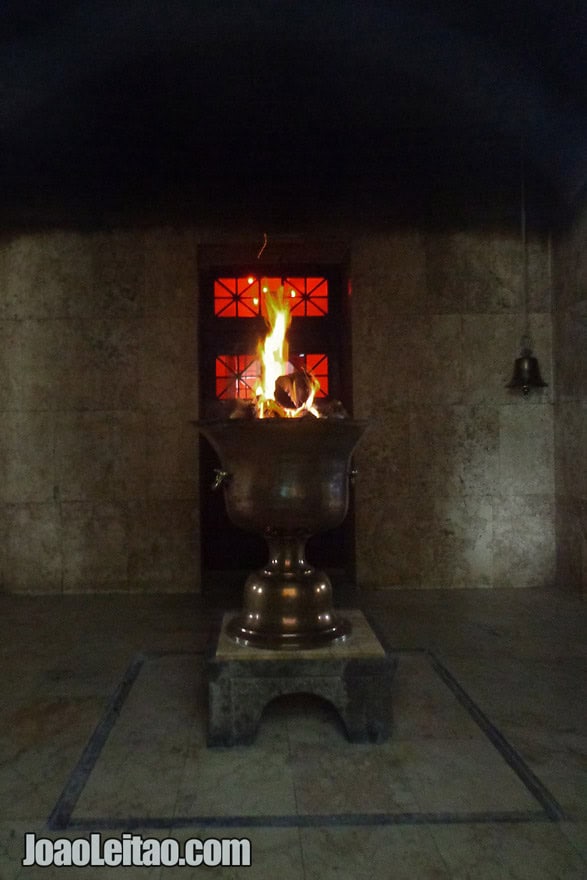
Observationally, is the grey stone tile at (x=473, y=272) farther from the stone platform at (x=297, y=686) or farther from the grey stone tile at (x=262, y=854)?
the grey stone tile at (x=262, y=854)

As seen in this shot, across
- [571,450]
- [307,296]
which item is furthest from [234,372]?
[571,450]

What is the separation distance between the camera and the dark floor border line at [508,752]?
2568 mm

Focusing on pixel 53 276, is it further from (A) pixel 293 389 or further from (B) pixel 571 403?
(B) pixel 571 403

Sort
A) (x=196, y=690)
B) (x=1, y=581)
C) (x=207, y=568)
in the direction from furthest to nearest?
(x=207, y=568) < (x=1, y=581) < (x=196, y=690)

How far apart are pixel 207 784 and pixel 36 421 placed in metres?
4.82

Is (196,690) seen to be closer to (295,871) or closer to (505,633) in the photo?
(295,871)

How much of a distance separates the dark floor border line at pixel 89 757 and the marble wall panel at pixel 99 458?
2.64m

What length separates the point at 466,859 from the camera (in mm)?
2238

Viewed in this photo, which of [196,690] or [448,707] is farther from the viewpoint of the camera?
[196,690]

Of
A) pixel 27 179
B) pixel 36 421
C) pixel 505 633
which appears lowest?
pixel 505 633

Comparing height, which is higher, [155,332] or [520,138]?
[520,138]

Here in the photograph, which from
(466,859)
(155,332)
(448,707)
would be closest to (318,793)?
(466,859)

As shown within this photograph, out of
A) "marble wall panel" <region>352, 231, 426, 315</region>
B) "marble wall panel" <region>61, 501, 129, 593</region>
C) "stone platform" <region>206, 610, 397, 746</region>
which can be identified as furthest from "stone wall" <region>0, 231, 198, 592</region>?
"stone platform" <region>206, 610, 397, 746</region>

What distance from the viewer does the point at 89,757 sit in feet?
9.97
